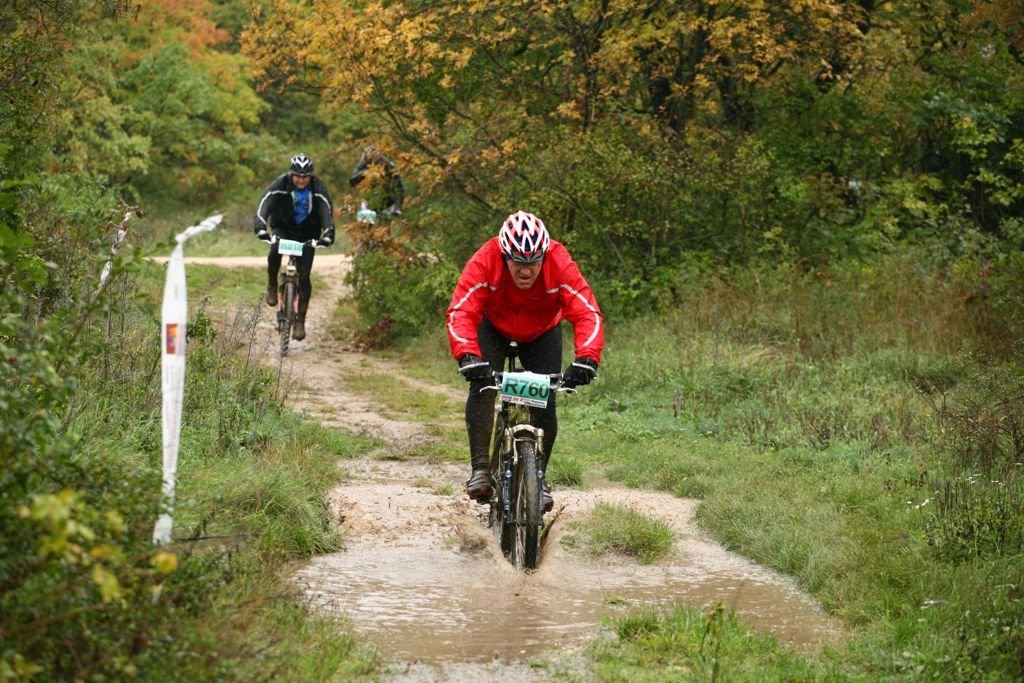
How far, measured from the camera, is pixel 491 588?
6.78 m

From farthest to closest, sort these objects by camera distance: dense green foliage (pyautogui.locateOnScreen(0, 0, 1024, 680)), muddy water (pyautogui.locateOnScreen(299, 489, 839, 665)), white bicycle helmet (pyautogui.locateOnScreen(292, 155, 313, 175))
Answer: white bicycle helmet (pyautogui.locateOnScreen(292, 155, 313, 175)) < muddy water (pyautogui.locateOnScreen(299, 489, 839, 665)) < dense green foliage (pyautogui.locateOnScreen(0, 0, 1024, 680))

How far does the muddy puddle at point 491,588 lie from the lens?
5945 millimetres

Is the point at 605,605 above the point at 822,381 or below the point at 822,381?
below

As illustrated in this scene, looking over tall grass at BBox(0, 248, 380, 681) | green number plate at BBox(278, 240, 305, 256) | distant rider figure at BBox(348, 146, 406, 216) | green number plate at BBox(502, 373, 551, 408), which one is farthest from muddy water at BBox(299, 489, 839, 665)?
distant rider figure at BBox(348, 146, 406, 216)

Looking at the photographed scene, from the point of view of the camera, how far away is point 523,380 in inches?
276

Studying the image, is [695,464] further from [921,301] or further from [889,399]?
[921,301]

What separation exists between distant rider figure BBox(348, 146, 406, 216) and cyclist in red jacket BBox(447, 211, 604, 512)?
9.10 m

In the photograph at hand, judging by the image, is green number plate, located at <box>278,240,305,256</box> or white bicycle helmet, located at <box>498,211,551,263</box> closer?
white bicycle helmet, located at <box>498,211,551,263</box>

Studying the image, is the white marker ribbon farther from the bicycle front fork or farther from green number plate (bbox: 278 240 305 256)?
green number plate (bbox: 278 240 305 256)

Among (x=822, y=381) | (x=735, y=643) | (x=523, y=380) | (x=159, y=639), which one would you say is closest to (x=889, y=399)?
(x=822, y=381)

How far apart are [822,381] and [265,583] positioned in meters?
7.28

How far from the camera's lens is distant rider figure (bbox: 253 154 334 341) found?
14.5m

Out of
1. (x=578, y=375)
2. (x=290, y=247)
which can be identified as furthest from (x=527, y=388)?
(x=290, y=247)

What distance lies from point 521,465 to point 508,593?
2.53 feet
